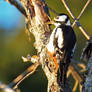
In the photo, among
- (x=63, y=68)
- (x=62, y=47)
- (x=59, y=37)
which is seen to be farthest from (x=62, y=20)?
(x=63, y=68)

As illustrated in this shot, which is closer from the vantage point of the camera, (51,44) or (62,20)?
(51,44)

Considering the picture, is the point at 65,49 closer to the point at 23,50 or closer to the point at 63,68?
the point at 63,68

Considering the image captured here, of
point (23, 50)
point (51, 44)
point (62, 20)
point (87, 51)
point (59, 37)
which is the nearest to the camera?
point (87, 51)

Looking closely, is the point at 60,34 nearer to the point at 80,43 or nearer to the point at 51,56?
the point at 51,56

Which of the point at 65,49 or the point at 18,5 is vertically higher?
the point at 18,5

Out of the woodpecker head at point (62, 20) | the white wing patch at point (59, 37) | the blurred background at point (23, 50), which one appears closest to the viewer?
the white wing patch at point (59, 37)

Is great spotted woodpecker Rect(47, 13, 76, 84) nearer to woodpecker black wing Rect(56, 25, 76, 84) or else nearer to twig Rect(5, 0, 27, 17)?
woodpecker black wing Rect(56, 25, 76, 84)

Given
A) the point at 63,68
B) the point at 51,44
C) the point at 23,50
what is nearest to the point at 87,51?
the point at 63,68

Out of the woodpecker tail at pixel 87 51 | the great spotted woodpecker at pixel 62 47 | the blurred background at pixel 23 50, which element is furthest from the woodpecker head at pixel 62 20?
the blurred background at pixel 23 50

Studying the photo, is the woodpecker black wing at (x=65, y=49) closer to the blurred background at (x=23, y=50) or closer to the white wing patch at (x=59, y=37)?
the white wing patch at (x=59, y=37)

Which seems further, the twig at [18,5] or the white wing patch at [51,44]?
the twig at [18,5]

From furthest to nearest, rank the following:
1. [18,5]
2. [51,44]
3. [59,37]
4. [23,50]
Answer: [23,50] → [18,5] → [59,37] → [51,44]

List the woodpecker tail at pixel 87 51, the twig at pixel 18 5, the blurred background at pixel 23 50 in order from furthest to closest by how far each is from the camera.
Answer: the blurred background at pixel 23 50 → the twig at pixel 18 5 → the woodpecker tail at pixel 87 51

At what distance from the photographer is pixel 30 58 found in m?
4.09
